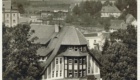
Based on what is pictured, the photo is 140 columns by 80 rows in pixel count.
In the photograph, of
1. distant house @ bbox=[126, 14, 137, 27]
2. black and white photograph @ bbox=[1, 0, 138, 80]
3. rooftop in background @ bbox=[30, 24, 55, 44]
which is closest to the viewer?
distant house @ bbox=[126, 14, 137, 27]

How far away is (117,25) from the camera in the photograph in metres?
14.5

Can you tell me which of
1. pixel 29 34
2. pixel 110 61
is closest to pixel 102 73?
pixel 110 61

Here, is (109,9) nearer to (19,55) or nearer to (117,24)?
(117,24)

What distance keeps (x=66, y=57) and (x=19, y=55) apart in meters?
0.63

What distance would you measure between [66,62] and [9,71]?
0.76 metres

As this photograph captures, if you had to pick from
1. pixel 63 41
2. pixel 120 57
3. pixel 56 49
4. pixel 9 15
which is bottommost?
pixel 120 57

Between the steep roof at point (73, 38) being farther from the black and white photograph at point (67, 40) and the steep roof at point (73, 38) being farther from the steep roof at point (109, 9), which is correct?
the steep roof at point (109, 9)

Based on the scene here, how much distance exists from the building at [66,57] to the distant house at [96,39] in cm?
7

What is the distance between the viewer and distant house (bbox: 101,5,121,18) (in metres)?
14.4

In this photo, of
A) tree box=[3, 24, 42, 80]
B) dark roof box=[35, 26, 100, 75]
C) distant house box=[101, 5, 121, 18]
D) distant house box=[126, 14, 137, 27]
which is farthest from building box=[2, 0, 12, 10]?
distant house box=[126, 14, 137, 27]

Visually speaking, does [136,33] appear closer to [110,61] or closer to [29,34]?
[110,61]

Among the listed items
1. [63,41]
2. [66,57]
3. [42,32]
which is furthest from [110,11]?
[42,32]

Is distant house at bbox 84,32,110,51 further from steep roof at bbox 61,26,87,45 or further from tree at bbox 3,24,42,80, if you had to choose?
tree at bbox 3,24,42,80

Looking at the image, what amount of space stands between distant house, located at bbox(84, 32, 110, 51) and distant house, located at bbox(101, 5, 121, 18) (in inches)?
10.0
